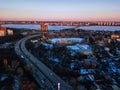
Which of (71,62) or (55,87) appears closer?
(55,87)

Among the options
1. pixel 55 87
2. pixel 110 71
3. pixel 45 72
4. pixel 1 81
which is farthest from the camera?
pixel 110 71

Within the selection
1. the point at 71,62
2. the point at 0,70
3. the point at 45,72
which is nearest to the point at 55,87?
the point at 45,72

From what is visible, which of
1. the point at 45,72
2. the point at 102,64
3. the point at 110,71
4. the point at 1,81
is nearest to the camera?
the point at 1,81

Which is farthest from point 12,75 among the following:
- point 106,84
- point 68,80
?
point 106,84

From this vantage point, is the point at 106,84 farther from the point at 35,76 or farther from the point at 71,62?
the point at 71,62

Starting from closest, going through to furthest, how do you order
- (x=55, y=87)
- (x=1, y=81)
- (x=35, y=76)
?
1. (x=55, y=87)
2. (x=1, y=81)
3. (x=35, y=76)

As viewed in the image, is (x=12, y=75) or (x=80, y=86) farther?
(x=12, y=75)

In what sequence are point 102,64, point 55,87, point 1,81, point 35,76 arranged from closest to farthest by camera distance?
1. point 55,87
2. point 1,81
3. point 35,76
4. point 102,64

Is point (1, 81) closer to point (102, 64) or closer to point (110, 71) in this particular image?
point (110, 71)
